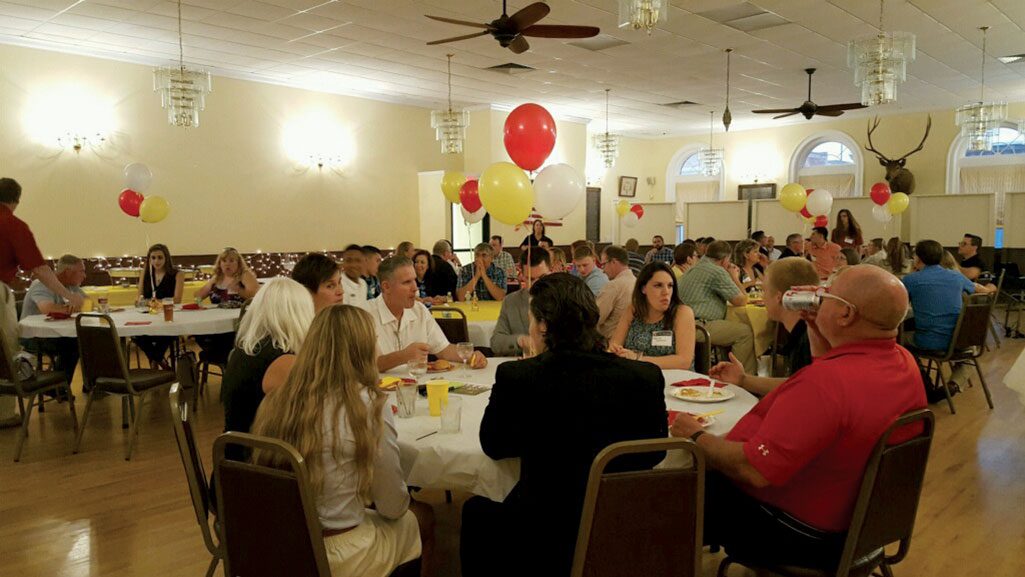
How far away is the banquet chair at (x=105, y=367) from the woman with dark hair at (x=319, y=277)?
6.39 feet

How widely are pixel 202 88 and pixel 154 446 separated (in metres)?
4.29

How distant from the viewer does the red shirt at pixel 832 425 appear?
1870mm

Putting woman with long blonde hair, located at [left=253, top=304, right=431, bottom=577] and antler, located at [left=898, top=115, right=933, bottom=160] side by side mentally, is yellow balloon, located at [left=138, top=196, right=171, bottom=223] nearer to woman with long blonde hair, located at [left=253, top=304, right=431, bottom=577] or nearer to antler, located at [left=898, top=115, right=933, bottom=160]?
woman with long blonde hair, located at [left=253, top=304, right=431, bottom=577]

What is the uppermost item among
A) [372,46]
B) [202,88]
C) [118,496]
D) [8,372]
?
[372,46]

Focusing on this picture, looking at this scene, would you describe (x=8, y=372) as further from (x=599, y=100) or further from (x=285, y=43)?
(x=599, y=100)

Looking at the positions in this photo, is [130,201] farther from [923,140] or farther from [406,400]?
[923,140]

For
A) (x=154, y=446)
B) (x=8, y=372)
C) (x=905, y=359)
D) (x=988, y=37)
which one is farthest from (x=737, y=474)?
(x=988, y=37)

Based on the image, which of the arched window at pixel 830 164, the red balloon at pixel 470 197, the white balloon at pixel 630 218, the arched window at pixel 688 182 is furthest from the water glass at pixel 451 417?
the arched window at pixel 688 182

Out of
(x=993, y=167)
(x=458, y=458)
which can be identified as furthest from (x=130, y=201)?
(x=993, y=167)

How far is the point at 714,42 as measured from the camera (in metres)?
8.14

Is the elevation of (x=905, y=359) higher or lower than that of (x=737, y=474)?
higher

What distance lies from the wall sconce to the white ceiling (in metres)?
Answer: 0.54

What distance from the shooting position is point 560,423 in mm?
1889

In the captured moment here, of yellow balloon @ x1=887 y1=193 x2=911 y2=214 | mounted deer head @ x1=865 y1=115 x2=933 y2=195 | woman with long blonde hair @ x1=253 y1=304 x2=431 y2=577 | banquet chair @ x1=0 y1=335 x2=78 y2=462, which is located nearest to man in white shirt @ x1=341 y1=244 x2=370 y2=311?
banquet chair @ x1=0 y1=335 x2=78 y2=462
